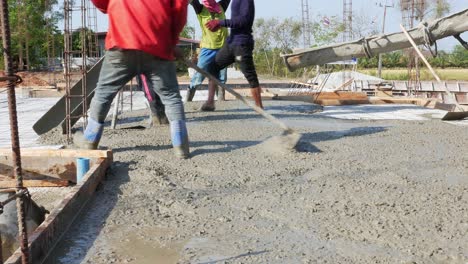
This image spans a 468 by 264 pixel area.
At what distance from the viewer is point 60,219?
257 centimetres

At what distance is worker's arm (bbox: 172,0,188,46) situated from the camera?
4.20 m

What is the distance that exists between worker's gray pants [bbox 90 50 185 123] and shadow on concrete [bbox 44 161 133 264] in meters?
0.65

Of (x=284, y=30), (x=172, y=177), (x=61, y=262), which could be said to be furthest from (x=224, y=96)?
(x=284, y=30)

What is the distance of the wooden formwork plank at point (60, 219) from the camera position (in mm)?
2180

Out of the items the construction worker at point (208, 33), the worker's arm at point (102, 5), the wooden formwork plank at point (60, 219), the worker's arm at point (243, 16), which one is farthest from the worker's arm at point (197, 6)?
the wooden formwork plank at point (60, 219)

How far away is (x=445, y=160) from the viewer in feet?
14.2

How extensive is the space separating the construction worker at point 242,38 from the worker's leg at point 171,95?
245 cm

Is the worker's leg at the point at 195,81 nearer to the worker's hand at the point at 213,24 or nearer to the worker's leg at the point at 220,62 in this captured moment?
the worker's leg at the point at 220,62

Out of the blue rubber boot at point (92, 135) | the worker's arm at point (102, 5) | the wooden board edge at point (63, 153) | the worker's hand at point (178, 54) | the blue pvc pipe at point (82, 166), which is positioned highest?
the worker's arm at point (102, 5)

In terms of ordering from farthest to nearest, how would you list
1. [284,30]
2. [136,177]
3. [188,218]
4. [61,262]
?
[284,30], [136,177], [188,218], [61,262]

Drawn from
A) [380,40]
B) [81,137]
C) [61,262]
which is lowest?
[61,262]

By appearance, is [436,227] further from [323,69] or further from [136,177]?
[323,69]

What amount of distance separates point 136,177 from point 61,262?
1.36m

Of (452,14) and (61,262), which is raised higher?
(452,14)
